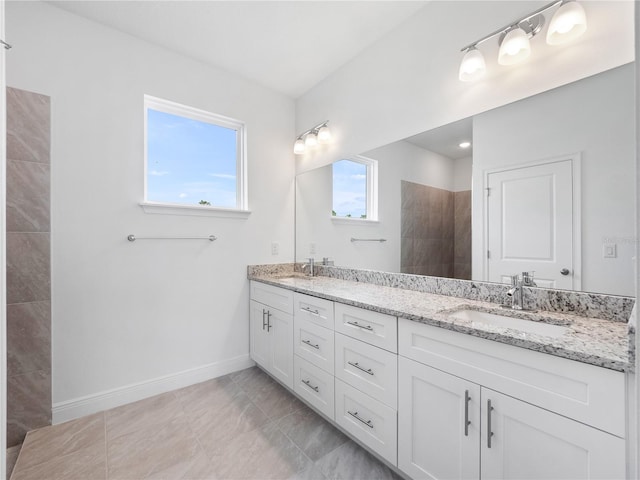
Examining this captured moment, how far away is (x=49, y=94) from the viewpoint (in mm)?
1786

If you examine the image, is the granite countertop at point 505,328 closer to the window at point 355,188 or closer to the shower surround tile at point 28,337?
the window at point 355,188

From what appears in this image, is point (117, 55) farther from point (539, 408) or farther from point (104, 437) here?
point (539, 408)

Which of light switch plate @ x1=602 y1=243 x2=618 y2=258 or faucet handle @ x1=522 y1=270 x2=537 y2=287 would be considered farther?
faucet handle @ x1=522 y1=270 x2=537 y2=287

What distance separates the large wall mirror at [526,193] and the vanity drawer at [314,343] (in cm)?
67

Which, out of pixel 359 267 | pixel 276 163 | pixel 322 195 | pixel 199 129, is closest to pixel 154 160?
pixel 199 129

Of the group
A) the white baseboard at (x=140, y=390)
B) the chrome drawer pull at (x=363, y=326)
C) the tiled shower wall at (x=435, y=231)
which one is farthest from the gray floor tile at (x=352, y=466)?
the white baseboard at (x=140, y=390)

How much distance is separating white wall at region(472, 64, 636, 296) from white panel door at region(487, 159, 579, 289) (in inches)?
2.1

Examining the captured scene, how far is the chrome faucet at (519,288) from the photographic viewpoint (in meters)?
1.38

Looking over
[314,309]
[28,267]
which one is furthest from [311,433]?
[28,267]

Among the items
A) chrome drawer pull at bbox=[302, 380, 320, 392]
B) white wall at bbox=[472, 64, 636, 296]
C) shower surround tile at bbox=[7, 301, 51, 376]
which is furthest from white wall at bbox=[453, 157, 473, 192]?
shower surround tile at bbox=[7, 301, 51, 376]

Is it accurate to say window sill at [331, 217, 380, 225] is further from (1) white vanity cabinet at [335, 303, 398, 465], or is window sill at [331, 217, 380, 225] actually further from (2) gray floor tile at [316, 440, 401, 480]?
(2) gray floor tile at [316, 440, 401, 480]

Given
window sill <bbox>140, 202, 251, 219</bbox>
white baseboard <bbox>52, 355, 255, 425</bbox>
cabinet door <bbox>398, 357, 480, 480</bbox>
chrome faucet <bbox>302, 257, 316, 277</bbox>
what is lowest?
white baseboard <bbox>52, 355, 255, 425</bbox>

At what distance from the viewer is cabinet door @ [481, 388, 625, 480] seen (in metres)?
0.82

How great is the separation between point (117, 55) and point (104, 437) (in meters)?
2.41
